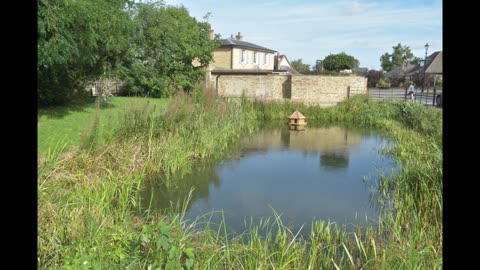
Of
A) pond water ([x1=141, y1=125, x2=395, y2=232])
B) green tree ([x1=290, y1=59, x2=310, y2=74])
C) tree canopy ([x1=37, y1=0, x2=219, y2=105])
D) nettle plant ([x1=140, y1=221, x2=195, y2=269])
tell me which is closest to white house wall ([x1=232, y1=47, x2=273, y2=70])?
tree canopy ([x1=37, y1=0, x2=219, y2=105])

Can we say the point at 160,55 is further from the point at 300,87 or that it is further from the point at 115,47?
the point at 300,87

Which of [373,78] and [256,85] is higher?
[373,78]

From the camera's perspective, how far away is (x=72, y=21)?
8711mm

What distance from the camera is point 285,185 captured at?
24.7 ft

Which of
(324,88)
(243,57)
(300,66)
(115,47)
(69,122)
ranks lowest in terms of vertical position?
(69,122)

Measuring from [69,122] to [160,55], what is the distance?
9.46m

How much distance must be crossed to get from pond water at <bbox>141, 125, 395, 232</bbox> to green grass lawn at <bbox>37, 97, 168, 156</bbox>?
172 centimetres

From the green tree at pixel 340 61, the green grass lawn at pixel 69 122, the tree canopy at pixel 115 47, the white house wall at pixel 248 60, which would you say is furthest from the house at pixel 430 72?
the green grass lawn at pixel 69 122

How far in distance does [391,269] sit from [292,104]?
1607cm

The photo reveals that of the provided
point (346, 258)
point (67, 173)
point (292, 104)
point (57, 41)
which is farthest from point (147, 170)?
point (292, 104)

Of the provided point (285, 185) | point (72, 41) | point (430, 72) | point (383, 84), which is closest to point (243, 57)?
point (383, 84)

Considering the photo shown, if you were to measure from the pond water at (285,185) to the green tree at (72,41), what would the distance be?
3.78 metres

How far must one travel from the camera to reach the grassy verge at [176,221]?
126 inches
